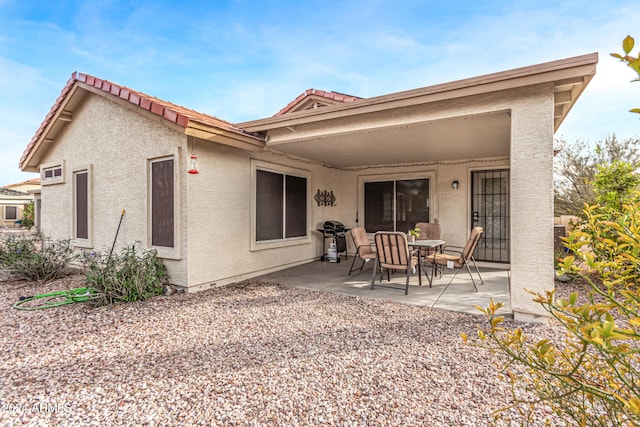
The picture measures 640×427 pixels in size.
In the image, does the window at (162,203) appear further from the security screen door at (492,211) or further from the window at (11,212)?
the window at (11,212)

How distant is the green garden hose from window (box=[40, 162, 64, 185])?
3548 mm

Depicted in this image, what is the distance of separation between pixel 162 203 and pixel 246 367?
144 inches

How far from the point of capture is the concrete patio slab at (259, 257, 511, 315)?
449 cm

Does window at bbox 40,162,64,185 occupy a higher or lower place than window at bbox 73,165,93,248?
higher

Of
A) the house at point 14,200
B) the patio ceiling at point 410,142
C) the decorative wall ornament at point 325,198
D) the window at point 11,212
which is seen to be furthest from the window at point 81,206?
the window at point 11,212

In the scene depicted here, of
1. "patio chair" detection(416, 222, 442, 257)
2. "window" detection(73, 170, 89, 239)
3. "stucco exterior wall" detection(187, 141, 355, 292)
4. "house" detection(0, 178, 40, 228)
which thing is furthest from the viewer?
"house" detection(0, 178, 40, 228)

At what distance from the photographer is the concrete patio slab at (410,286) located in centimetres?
449

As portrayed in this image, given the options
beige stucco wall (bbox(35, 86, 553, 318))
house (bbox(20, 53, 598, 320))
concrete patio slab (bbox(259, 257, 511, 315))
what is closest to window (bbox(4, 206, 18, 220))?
house (bbox(20, 53, 598, 320))

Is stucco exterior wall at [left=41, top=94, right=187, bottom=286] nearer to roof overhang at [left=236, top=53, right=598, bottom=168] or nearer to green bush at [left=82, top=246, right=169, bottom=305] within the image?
green bush at [left=82, top=246, right=169, bottom=305]

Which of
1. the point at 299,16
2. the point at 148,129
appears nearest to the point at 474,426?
the point at 148,129

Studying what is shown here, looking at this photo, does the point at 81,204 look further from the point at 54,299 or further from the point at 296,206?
the point at 296,206

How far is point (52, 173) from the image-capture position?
299 inches

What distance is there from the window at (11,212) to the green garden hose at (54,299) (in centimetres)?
2563

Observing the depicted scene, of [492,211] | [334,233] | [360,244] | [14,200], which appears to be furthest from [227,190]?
[14,200]
